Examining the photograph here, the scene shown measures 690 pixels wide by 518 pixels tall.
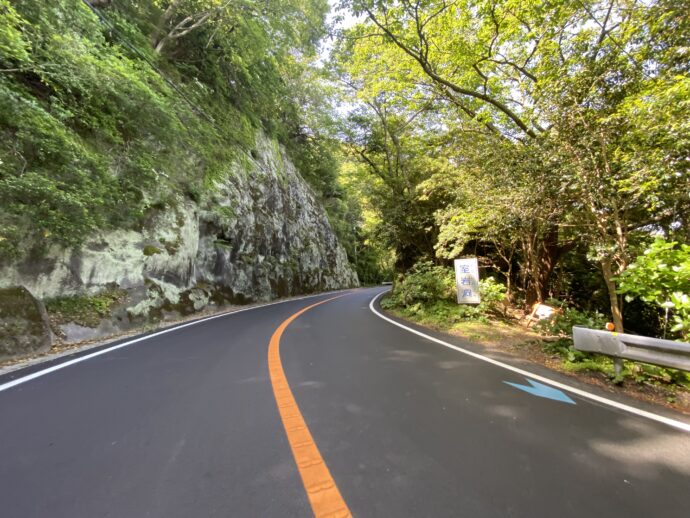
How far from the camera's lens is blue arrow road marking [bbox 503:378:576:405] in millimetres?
3586

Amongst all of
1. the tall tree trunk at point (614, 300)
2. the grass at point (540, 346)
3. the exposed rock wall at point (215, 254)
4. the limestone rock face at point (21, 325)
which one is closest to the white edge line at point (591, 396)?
the grass at point (540, 346)

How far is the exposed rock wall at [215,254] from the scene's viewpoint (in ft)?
26.5

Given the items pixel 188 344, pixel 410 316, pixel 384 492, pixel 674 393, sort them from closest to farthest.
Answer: pixel 384 492
pixel 674 393
pixel 188 344
pixel 410 316

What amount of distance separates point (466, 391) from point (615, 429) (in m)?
1.35

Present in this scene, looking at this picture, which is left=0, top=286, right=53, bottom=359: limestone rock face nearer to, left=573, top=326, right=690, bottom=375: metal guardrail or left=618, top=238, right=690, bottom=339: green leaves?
left=573, top=326, right=690, bottom=375: metal guardrail

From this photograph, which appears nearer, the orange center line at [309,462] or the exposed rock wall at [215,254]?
the orange center line at [309,462]

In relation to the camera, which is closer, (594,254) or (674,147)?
(674,147)

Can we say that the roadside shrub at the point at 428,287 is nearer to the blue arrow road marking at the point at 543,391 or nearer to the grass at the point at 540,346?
the grass at the point at 540,346

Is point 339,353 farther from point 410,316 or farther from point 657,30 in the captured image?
point 657,30

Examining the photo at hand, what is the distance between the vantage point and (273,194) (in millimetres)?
21703

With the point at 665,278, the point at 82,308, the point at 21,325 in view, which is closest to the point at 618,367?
the point at 665,278

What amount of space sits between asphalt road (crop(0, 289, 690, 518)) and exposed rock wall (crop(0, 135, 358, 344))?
170 inches

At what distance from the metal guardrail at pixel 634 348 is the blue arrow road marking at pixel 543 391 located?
100 cm

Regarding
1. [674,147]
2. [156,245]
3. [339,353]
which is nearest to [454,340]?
[339,353]
